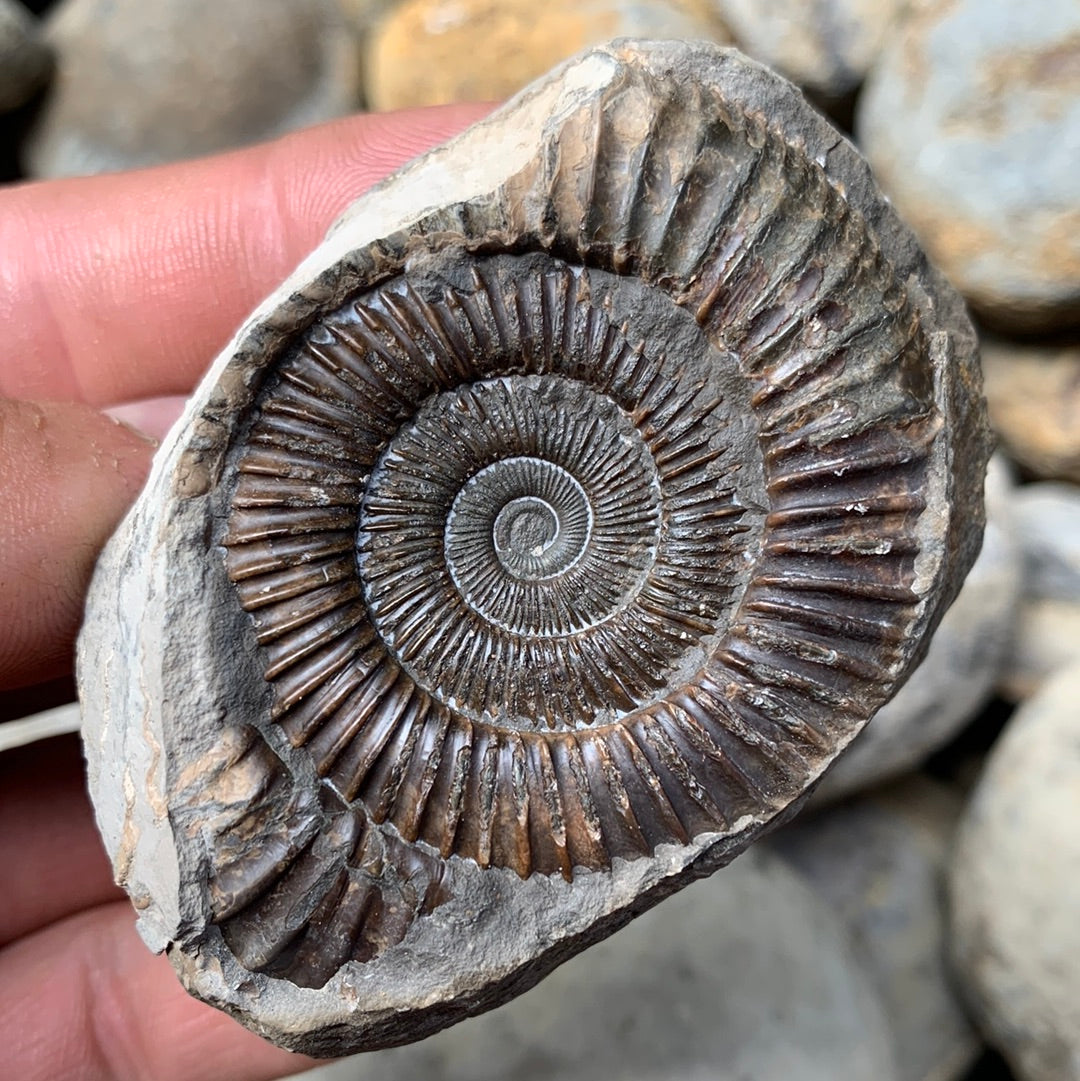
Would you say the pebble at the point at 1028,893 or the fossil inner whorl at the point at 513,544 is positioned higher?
the fossil inner whorl at the point at 513,544

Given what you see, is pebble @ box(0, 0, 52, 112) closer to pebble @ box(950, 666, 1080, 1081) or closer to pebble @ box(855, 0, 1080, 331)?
pebble @ box(855, 0, 1080, 331)

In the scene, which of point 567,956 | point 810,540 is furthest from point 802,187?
point 567,956

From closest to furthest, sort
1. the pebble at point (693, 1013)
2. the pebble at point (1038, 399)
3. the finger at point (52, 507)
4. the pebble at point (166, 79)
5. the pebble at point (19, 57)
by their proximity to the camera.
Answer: the finger at point (52, 507)
the pebble at point (693, 1013)
the pebble at point (1038, 399)
the pebble at point (19, 57)
the pebble at point (166, 79)

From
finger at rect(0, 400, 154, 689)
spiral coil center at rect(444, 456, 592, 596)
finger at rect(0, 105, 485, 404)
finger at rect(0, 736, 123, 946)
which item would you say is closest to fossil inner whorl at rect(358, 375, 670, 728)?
spiral coil center at rect(444, 456, 592, 596)

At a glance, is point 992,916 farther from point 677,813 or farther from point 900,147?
point 900,147

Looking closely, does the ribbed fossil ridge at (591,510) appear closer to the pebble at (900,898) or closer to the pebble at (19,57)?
the pebble at (900,898)

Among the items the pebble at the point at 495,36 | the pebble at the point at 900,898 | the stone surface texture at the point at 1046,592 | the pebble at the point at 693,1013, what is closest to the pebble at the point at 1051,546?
the stone surface texture at the point at 1046,592
